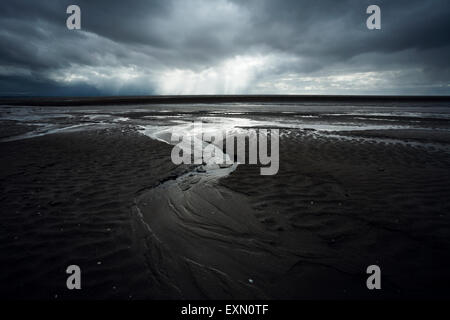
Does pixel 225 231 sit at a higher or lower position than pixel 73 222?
lower

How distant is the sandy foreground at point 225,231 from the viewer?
327 cm

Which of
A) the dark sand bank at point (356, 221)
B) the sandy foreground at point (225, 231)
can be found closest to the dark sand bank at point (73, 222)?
the sandy foreground at point (225, 231)

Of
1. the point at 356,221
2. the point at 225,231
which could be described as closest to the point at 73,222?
the point at 225,231

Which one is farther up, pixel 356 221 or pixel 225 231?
pixel 356 221

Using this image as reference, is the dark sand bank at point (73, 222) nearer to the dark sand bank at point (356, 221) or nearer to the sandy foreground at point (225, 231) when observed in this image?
the sandy foreground at point (225, 231)

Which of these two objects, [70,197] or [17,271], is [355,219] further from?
[70,197]

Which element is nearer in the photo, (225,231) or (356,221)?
(225,231)

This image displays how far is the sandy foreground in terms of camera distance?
10.7 feet

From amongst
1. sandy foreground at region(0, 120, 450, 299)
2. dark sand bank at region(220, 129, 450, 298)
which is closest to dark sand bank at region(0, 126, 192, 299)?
sandy foreground at region(0, 120, 450, 299)

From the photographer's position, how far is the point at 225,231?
4582 millimetres

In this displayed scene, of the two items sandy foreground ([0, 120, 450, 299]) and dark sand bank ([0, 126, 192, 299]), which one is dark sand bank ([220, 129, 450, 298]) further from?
dark sand bank ([0, 126, 192, 299])

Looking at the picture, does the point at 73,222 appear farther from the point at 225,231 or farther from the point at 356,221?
the point at 356,221

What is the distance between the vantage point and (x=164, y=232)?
4.56 m

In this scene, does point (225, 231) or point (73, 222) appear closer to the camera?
point (225, 231)
